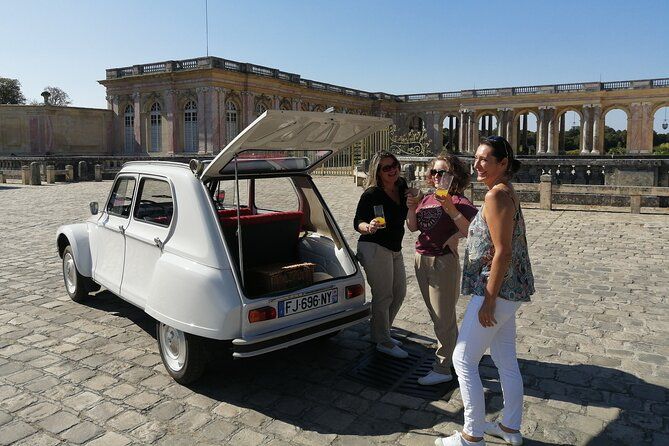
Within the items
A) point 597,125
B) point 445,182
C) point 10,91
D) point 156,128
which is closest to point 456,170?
point 445,182

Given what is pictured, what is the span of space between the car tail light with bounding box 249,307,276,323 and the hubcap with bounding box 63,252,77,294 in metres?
3.49

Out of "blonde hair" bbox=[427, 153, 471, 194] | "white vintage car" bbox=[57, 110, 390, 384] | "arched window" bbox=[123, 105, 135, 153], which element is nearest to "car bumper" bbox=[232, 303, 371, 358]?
"white vintage car" bbox=[57, 110, 390, 384]

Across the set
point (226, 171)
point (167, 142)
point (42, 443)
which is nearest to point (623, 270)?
point (226, 171)

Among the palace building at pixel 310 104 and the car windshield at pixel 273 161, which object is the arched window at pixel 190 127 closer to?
the palace building at pixel 310 104

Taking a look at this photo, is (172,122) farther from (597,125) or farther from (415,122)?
(597,125)

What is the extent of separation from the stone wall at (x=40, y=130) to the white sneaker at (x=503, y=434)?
1636 inches

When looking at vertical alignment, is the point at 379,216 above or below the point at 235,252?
above

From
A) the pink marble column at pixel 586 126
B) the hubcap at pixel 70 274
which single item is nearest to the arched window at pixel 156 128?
the hubcap at pixel 70 274

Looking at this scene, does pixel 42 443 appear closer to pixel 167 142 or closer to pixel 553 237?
pixel 553 237

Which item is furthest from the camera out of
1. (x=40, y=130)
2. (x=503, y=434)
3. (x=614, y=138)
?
(x=614, y=138)

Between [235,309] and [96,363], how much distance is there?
1.72 m

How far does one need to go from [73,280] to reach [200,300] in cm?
336

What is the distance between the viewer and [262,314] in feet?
13.1

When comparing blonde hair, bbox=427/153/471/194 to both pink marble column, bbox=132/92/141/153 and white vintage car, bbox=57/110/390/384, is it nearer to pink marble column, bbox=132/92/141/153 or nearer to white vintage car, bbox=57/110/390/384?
white vintage car, bbox=57/110/390/384
